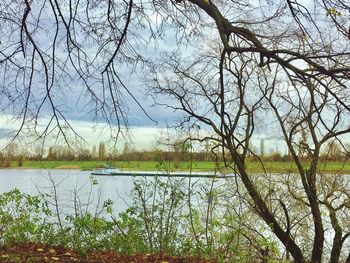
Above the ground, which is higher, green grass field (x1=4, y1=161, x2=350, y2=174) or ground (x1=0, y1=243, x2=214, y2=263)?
green grass field (x1=4, y1=161, x2=350, y2=174)

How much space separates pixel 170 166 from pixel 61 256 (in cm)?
217

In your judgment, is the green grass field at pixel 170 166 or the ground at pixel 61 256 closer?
the green grass field at pixel 170 166

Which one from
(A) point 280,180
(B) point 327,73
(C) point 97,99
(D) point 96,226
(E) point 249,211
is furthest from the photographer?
(A) point 280,180

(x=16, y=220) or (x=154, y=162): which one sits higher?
(x=154, y=162)

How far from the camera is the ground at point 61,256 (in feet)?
14.5

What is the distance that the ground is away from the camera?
4414 millimetres

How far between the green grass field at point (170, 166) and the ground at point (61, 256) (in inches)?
33.8

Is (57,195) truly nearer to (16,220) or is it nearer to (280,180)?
(16,220)

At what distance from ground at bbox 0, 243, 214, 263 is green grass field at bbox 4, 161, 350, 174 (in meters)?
0.86

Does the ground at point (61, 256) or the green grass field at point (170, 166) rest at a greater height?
the green grass field at point (170, 166)

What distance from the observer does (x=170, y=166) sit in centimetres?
643

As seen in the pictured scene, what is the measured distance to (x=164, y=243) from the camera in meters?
5.94

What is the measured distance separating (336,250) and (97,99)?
26.2 ft

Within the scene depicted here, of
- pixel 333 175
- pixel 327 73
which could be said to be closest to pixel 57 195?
pixel 327 73
